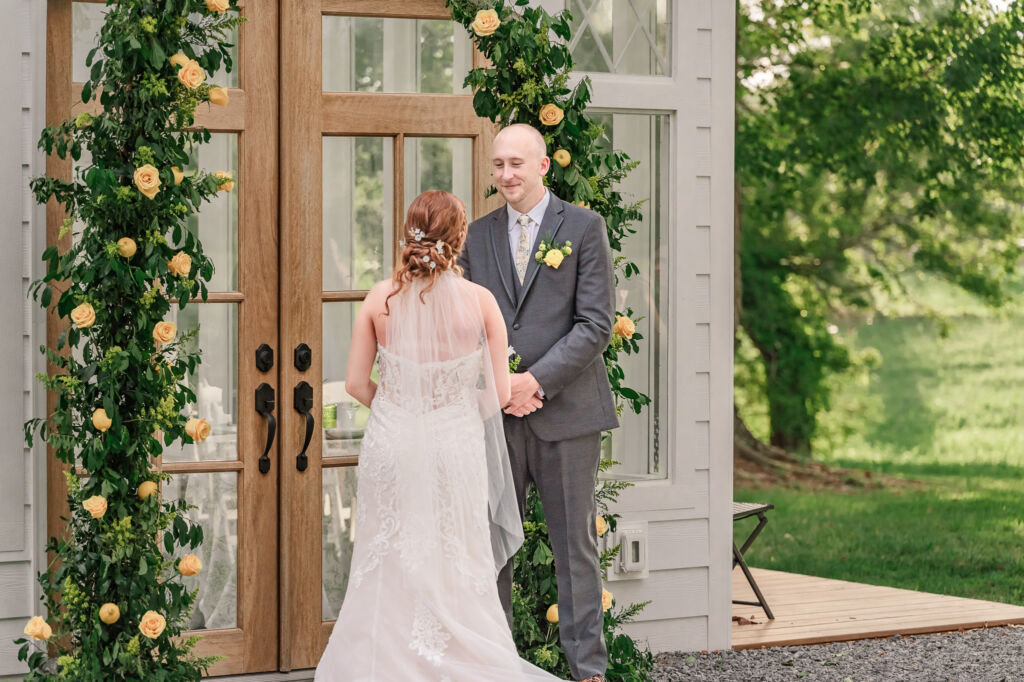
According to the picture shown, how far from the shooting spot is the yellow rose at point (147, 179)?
3.84 metres

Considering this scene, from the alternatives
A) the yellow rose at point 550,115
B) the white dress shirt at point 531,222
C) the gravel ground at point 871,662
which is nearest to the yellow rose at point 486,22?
the yellow rose at point 550,115

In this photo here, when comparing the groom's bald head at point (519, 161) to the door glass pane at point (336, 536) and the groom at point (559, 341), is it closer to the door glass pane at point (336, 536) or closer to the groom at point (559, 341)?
the groom at point (559, 341)

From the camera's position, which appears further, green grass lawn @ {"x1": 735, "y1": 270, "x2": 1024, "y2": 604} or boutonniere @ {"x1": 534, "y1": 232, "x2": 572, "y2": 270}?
green grass lawn @ {"x1": 735, "y1": 270, "x2": 1024, "y2": 604}

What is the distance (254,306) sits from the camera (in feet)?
15.4

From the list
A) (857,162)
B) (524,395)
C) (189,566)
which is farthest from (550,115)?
(857,162)

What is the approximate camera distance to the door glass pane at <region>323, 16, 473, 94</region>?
4793mm

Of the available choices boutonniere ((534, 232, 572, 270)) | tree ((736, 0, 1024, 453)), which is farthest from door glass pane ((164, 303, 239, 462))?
tree ((736, 0, 1024, 453))

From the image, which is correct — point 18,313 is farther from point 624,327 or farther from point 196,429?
point 624,327

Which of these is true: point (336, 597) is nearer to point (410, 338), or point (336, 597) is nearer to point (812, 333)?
point (410, 338)


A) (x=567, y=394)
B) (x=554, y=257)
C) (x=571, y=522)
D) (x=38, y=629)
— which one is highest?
(x=554, y=257)

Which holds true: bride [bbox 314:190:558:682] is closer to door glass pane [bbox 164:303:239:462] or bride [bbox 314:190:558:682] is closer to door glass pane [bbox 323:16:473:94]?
door glass pane [bbox 164:303:239:462]

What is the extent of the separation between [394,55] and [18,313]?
172 centimetres

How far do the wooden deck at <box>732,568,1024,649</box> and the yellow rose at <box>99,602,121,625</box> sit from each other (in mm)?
2761

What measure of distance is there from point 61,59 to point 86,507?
1675 mm
